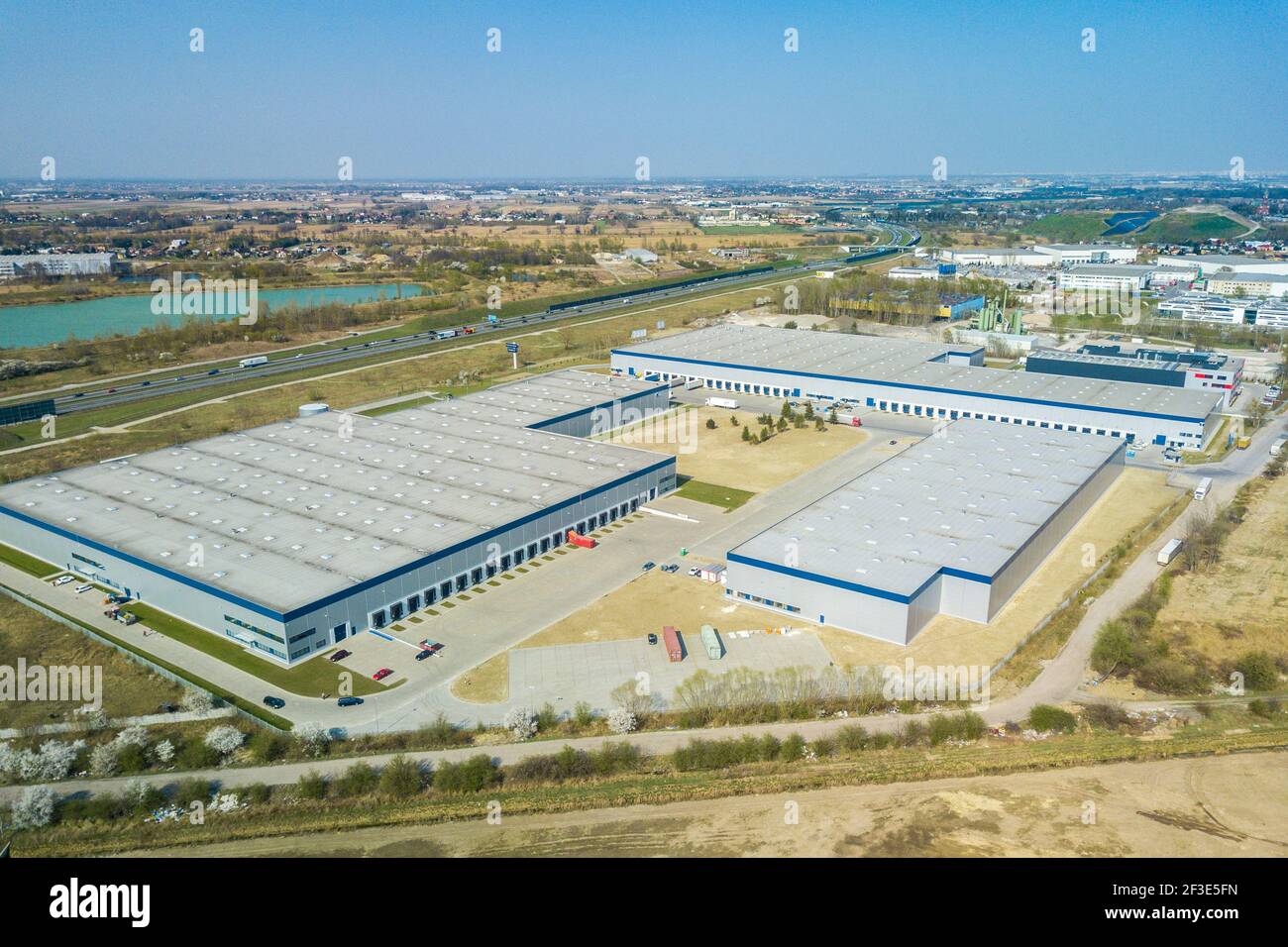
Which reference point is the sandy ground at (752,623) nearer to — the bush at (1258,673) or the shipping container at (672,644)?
the shipping container at (672,644)

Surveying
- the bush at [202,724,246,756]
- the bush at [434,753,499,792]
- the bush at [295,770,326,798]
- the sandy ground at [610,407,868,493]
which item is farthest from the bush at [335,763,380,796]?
the sandy ground at [610,407,868,493]

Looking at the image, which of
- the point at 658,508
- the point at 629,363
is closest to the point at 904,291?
the point at 629,363

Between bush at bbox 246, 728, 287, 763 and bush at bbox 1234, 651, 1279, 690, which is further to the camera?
bush at bbox 1234, 651, 1279, 690

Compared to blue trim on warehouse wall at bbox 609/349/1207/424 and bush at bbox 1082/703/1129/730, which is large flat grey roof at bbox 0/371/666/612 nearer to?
blue trim on warehouse wall at bbox 609/349/1207/424

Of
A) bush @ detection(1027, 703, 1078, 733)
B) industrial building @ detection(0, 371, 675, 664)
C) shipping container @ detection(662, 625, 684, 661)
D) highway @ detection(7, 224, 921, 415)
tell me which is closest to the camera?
bush @ detection(1027, 703, 1078, 733)

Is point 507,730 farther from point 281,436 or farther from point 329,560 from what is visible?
point 281,436

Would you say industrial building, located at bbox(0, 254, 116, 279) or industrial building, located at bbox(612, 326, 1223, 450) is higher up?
industrial building, located at bbox(0, 254, 116, 279)
